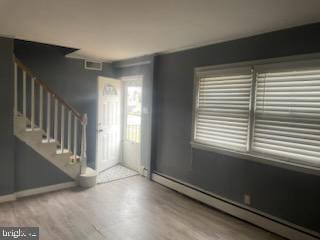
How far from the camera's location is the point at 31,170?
401 centimetres

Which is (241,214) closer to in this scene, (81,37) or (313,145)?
(313,145)

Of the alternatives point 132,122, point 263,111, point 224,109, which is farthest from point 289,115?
point 132,122

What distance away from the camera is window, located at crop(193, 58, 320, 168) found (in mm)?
2707

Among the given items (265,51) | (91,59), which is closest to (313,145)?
(265,51)

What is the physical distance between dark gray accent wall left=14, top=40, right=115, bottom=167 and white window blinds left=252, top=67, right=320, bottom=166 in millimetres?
3528

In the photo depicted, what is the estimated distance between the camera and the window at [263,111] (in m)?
2.71

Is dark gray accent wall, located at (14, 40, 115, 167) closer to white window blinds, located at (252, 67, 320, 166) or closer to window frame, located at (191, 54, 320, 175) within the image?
window frame, located at (191, 54, 320, 175)

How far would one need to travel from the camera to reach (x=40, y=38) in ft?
12.1

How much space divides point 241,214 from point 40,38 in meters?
3.88

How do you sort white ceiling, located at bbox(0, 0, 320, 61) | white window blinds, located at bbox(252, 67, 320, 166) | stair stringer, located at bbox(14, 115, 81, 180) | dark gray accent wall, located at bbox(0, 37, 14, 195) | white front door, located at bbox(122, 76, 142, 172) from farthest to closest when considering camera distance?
white front door, located at bbox(122, 76, 142, 172)
stair stringer, located at bbox(14, 115, 81, 180)
dark gray accent wall, located at bbox(0, 37, 14, 195)
white window blinds, located at bbox(252, 67, 320, 166)
white ceiling, located at bbox(0, 0, 320, 61)

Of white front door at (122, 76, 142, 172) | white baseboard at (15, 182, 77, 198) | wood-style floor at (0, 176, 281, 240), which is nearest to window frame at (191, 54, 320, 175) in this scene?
wood-style floor at (0, 176, 281, 240)

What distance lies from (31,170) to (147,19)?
3054 millimetres

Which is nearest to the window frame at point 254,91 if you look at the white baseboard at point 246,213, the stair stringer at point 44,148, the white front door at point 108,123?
the white baseboard at point 246,213

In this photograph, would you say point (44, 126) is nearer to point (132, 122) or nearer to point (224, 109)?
point (132, 122)
